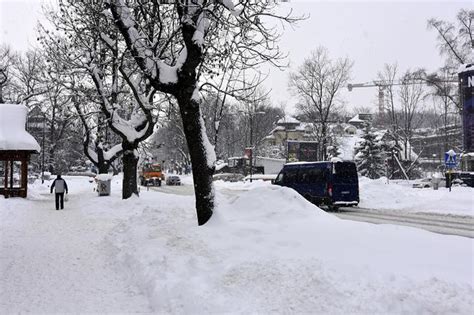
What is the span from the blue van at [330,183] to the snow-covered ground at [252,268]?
1039 centimetres

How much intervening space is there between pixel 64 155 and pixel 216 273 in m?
78.0

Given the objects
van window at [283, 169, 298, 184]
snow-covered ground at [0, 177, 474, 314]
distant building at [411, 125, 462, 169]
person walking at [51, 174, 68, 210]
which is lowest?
snow-covered ground at [0, 177, 474, 314]

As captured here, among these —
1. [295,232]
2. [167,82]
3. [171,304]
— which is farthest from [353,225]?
[167,82]

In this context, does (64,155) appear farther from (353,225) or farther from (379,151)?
(353,225)

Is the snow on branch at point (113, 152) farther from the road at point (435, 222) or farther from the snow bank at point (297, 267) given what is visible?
the snow bank at point (297, 267)

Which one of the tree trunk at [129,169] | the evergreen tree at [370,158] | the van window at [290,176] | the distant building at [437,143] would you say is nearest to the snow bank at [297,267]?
the tree trunk at [129,169]

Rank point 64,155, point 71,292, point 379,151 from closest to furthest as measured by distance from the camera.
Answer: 1. point 71,292
2. point 379,151
3. point 64,155

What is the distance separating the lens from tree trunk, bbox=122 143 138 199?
2081 cm

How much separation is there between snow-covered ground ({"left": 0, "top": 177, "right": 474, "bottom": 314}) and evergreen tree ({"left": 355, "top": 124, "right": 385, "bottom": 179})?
4453 centimetres

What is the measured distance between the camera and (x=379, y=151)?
53.7 metres

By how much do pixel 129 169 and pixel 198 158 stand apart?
11.0 meters

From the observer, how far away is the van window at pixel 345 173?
21.1 m

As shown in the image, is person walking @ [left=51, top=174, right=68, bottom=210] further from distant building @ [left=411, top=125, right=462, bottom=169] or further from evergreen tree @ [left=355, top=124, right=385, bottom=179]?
distant building @ [left=411, top=125, right=462, bottom=169]

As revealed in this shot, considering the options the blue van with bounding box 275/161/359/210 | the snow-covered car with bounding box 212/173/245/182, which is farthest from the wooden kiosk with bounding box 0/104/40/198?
the snow-covered car with bounding box 212/173/245/182
